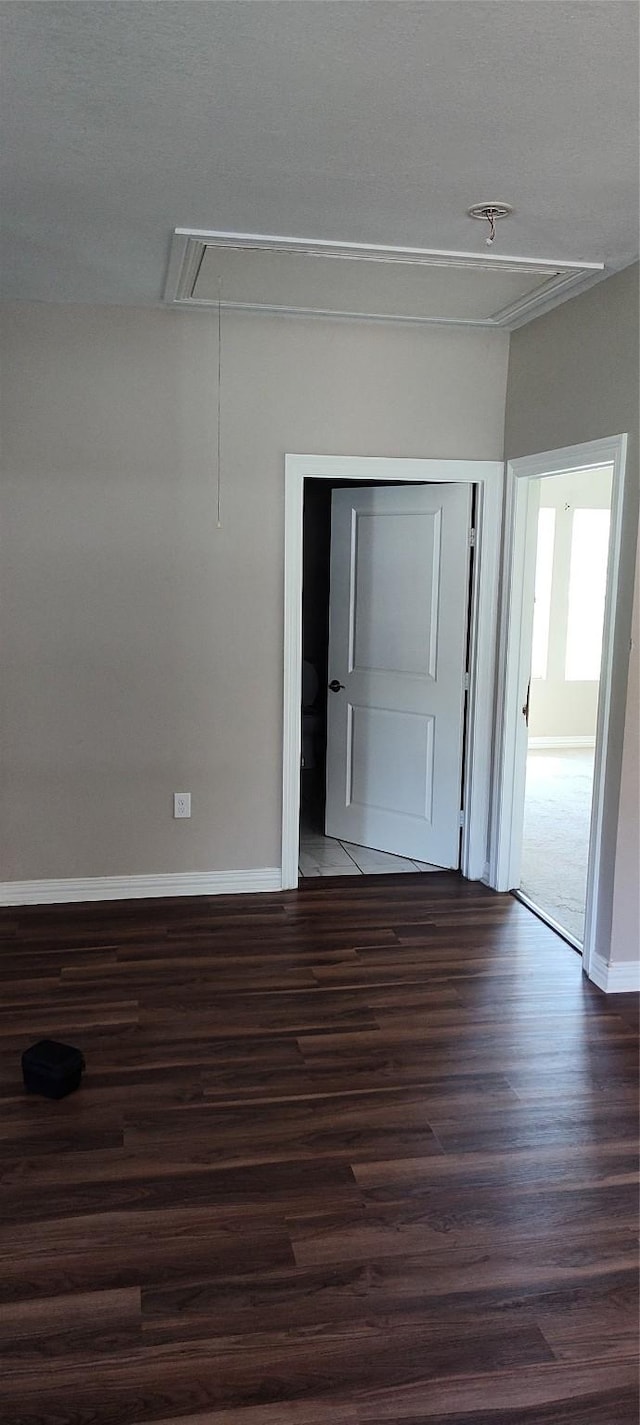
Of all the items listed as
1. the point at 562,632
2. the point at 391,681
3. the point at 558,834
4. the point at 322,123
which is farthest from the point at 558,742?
the point at 322,123

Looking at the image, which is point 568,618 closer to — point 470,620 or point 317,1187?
point 470,620

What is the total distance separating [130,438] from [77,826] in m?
1.73

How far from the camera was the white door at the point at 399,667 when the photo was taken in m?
4.88

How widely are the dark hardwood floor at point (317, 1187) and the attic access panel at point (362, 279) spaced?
2584 millimetres

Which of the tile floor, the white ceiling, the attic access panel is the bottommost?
the tile floor

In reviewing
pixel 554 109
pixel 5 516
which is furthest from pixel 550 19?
pixel 5 516

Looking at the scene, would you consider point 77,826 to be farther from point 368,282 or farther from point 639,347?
point 639,347

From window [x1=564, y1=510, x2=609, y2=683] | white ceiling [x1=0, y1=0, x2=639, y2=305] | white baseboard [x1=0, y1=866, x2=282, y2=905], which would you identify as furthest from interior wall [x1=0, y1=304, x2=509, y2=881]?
window [x1=564, y1=510, x2=609, y2=683]

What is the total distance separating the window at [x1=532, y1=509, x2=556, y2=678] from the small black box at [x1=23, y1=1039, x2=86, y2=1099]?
6337 mm

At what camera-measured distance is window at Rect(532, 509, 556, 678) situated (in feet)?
28.1

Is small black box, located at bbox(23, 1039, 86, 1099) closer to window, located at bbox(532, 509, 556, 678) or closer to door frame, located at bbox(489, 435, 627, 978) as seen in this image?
door frame, located at bbox(489, 435, 627, 978)

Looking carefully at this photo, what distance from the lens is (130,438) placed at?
433 cm

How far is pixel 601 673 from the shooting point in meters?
3.74

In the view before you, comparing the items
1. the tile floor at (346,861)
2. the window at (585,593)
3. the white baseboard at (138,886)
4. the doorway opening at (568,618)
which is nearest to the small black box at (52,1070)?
the white baseboard at (138,886)
